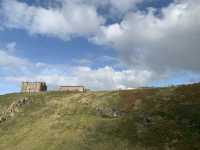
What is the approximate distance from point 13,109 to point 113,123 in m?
40.1

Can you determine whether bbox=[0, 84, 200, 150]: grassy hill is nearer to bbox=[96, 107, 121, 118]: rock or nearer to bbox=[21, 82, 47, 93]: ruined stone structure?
bbox=[96, 107, 121, 118]: rock

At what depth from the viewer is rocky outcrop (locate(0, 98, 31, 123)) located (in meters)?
94.2

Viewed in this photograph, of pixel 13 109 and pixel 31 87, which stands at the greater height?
pixel 31 87

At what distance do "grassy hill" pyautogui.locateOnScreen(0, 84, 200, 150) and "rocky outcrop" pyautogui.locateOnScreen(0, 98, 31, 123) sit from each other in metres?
1.74

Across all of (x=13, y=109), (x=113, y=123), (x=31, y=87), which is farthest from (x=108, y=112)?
(x=31, y=87)

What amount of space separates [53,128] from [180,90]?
29.6 m

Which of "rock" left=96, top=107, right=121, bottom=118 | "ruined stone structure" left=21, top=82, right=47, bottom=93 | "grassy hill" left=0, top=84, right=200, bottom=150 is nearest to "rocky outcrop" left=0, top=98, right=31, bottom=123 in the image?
"grassy hill" left=0, top=84, right=200, bottom=150

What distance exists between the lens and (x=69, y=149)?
61.8m

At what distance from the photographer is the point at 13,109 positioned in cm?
9819

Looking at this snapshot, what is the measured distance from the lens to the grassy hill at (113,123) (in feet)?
194

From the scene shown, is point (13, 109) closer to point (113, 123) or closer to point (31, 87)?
point (31, 87)

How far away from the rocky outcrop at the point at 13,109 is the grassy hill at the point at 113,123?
1.74 metres

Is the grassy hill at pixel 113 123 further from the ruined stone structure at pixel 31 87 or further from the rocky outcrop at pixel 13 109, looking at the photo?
the ruined stone structure at pixel 31 87

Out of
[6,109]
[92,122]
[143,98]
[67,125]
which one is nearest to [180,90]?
[143,98]
